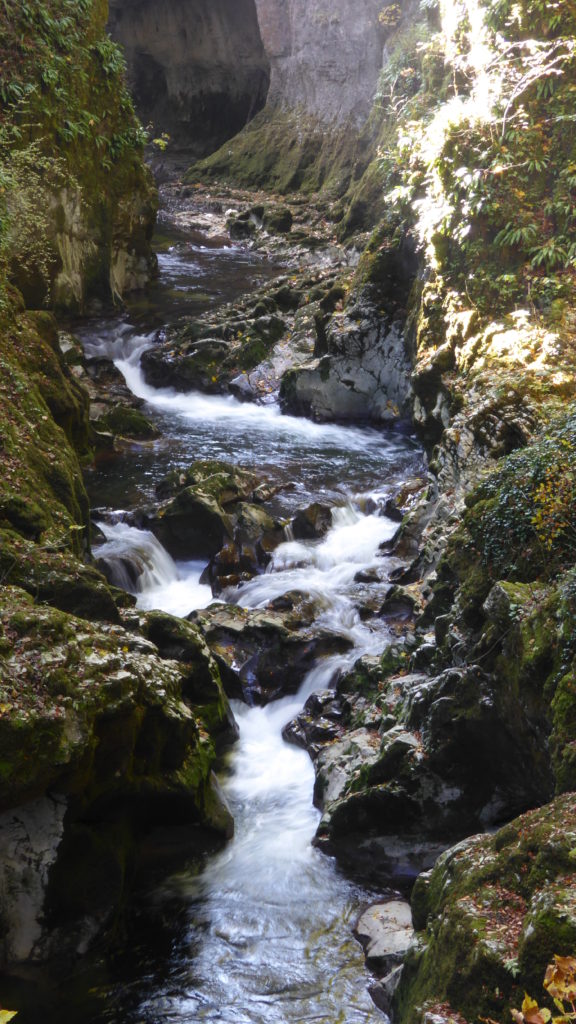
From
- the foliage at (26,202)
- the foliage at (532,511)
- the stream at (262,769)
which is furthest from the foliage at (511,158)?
the foliage at (26,202)

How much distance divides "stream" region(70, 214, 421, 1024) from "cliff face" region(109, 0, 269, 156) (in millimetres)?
30336

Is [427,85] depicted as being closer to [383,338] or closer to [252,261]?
[383,338]

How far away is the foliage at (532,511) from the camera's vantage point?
5383 mm

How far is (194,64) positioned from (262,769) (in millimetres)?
43371

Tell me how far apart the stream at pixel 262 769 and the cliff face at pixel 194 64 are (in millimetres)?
30336

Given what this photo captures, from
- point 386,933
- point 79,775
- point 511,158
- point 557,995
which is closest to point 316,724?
point 386,933

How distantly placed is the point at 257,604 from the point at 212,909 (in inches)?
160

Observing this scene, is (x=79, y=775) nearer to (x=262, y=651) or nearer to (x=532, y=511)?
(x=262, y=651)

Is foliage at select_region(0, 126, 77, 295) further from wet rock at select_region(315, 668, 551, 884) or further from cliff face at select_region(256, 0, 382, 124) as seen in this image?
cliff face at select_region(256, 0, 382, 124)

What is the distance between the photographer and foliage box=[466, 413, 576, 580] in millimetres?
5383

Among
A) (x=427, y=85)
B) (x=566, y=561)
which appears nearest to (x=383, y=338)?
(x=427, y=85)

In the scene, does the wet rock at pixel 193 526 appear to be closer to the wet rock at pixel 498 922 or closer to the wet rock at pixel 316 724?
the wet rock at pixel 316 724

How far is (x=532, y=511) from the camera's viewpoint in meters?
5.75

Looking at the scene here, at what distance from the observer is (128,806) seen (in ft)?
18.0
